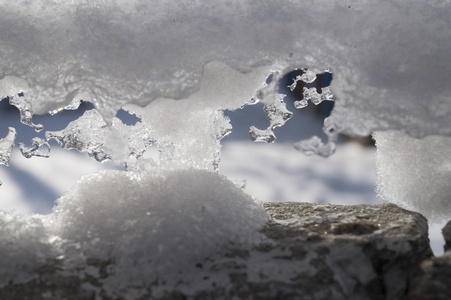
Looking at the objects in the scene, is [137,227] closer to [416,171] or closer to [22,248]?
[22,248]

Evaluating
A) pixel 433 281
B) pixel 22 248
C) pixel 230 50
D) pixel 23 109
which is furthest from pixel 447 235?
pixel 23 109

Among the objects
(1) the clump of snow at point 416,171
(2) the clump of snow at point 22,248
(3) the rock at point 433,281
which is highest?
(1) the clump of snow at point 416,171

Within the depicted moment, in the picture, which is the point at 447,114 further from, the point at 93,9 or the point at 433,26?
the point at 93,9

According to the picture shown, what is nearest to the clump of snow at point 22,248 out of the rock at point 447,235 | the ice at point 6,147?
the ice at point 6,147

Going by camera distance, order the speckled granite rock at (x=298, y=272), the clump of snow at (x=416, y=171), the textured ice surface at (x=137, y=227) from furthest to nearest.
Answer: the clump of snow at (x=416, y=171), the textured ice surface at (x=137, y=227), the speckled granite rock at (x=298, y=272)

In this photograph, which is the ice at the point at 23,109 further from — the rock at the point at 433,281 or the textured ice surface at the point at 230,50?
the rock at the point at 433,281

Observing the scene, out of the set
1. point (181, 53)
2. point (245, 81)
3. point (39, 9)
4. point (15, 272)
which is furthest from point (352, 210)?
point (39, 9)

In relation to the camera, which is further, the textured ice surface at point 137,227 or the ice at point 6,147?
the ice at point 6,147

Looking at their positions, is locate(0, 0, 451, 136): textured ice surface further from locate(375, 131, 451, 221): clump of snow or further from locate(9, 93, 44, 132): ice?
locate(375, 131, 451, 221): clump of snow
